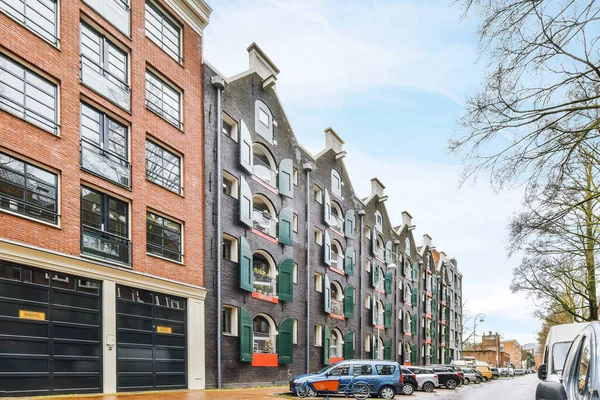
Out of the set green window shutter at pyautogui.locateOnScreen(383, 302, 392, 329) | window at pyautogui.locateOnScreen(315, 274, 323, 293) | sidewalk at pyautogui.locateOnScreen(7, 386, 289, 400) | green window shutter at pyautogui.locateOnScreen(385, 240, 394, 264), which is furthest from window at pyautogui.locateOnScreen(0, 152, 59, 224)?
green window shutter at pyautogui.locateOnScreen(385, 240, 394, 264)

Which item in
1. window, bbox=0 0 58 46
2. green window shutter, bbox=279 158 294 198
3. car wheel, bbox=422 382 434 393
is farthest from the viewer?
car wheel, bbox=422 382 434 393

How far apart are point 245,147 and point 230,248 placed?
4759mm

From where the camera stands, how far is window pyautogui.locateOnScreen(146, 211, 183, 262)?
65.1 ft

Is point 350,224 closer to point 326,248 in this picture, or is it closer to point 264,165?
point 326,248

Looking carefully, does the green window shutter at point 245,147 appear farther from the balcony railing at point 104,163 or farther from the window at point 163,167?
the balcony railing at point 104,163

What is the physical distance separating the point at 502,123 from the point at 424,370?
1044 inches

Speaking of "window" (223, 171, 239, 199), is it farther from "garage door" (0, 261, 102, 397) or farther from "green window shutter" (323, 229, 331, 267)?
"green window shutter" (323, 229, 331, 267)

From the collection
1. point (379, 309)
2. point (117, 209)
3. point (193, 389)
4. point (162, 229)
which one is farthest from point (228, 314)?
point (379, 309)

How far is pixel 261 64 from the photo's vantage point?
96.5 feet

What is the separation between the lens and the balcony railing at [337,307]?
117 feet

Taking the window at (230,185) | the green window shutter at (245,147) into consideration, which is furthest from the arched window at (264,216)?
the green window shutter at (245,147)

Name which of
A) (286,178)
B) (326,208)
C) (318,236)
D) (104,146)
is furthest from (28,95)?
(326,208)

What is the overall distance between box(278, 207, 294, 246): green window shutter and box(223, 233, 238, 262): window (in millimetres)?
4173

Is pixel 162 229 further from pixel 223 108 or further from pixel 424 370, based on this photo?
pixel 424 370
